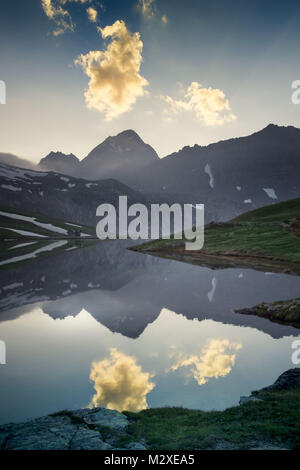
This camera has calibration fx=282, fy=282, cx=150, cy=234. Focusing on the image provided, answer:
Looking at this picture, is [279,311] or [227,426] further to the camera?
[279,311]

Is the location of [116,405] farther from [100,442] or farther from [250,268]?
[250,268]

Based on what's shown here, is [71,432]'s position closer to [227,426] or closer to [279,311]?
[227,426]

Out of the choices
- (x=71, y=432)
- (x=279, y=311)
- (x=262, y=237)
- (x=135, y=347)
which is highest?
(x=262, y=237)

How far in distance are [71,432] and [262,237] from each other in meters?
→ 80.7

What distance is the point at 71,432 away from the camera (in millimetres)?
9602

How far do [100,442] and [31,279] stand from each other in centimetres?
3804

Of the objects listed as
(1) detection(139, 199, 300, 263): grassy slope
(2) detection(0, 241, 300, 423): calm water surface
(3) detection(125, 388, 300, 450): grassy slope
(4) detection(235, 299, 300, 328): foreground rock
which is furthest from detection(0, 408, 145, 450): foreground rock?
(1) detection(139, 199, 300, 263): grassy slope

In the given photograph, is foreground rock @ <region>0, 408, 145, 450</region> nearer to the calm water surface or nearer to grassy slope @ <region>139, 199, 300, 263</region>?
the calm water surface

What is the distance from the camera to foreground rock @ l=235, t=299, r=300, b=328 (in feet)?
80.5

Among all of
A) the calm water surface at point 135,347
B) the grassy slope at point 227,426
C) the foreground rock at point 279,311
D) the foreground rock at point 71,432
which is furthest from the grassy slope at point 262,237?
the foreground rock at point 71,432

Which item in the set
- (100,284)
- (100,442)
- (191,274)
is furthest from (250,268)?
(100,442)

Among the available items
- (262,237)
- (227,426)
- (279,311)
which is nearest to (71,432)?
(227,426)

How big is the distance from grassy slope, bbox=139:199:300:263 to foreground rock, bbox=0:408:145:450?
55594 mm

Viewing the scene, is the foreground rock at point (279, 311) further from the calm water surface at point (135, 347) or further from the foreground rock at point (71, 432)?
the foreground rock at point (71, 432)
